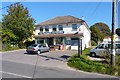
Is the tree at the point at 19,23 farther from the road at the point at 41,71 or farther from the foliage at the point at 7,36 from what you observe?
the road at the point at 41,71

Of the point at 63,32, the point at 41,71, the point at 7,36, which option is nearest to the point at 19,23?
the point at 7,36

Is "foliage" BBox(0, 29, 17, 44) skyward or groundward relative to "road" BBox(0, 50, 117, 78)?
skyward

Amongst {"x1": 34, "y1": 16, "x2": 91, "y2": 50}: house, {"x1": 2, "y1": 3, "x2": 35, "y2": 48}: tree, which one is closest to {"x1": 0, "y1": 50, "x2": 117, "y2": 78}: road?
{"x1": 34, "y1": 16, "x2": 91, "y2": 50}: house

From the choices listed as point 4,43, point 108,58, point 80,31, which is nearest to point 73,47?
point 80,31

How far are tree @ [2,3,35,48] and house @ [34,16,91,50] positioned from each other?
202cm

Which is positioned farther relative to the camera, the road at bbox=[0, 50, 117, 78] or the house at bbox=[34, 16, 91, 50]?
the house at bbox=[34, 16, 91, 50]

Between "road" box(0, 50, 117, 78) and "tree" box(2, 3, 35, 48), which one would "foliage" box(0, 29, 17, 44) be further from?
"road" box(0, 50, 117, 78)

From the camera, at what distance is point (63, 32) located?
3769 cm

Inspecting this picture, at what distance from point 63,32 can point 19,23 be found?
8674mm

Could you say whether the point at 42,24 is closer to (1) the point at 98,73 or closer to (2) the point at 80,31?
(2) the point at 80,31

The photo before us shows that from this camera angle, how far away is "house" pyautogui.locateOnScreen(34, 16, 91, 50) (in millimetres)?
35500

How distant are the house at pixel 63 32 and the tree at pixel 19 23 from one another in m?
2.02

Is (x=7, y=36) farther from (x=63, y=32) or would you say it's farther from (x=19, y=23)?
(x=63, y=32)

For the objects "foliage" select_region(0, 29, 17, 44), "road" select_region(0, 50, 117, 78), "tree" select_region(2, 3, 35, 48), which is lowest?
"road" select_region(0, 50, 117, 78)
